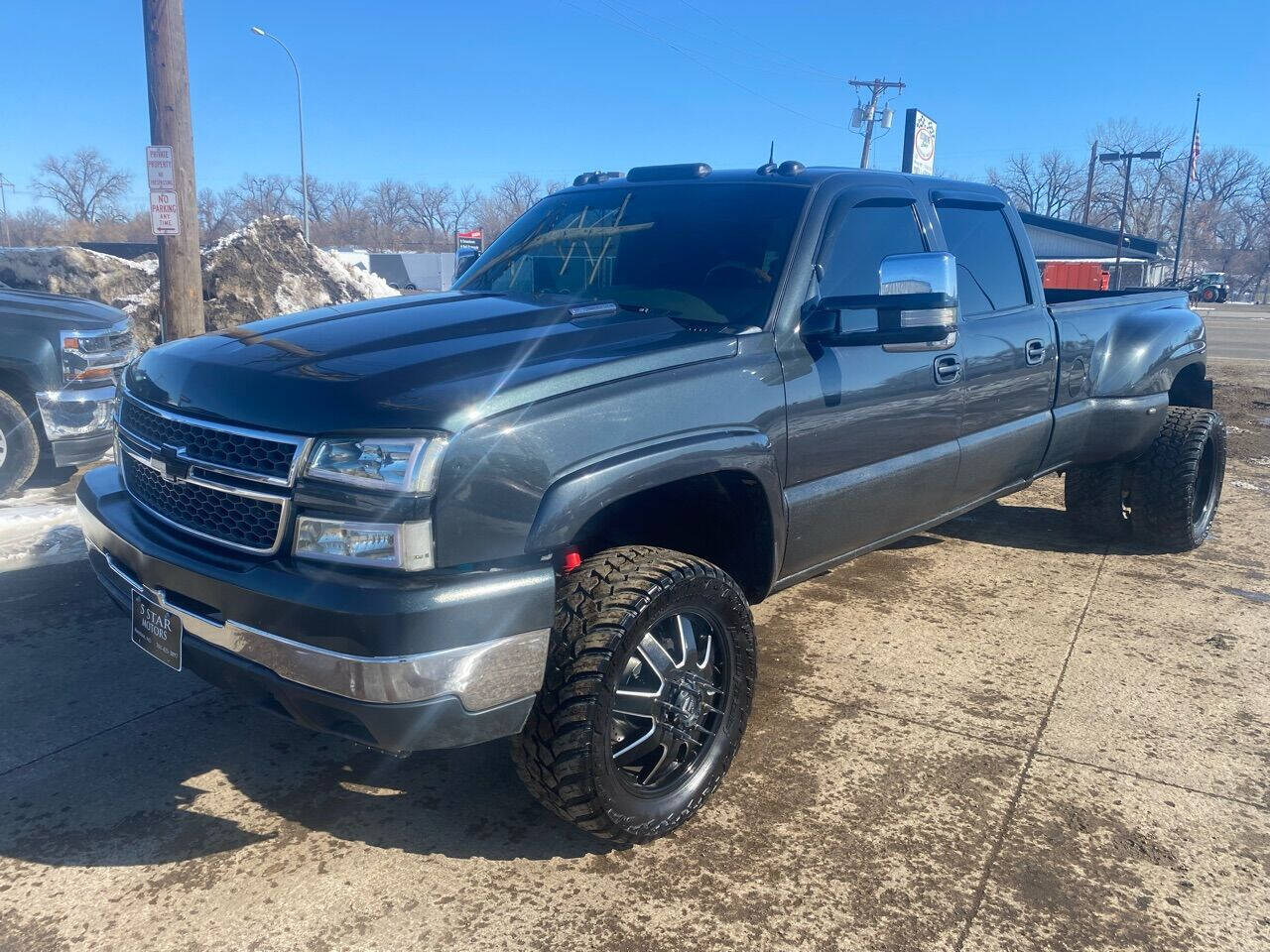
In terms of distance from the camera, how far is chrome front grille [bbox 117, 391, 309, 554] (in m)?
2.37

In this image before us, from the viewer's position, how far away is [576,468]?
8.01 ft

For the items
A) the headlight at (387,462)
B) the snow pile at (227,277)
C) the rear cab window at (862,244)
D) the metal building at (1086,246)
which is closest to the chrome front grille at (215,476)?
the headlight at (387,462)

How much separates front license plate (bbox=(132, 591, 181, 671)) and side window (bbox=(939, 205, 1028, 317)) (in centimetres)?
322

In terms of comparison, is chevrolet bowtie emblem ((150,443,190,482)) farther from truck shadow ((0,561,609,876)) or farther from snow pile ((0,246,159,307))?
snow pile ((0,246,159,307))

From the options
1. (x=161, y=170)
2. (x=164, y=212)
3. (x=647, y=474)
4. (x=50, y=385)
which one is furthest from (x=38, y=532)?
(x=647, y=474)

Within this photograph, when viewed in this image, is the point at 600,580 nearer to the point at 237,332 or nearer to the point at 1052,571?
the point at 237,332

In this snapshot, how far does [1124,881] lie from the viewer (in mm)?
2627

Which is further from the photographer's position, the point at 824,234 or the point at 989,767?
the point at 824,234

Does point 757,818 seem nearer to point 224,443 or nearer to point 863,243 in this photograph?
point 224,443

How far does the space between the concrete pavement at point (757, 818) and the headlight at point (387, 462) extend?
1111 millimetres

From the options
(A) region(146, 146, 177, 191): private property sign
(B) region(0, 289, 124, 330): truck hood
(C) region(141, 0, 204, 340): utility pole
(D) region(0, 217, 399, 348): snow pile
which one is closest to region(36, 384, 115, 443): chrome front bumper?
(B) region(0, 289, 124, 330): truck hood

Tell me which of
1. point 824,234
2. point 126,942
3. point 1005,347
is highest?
point 824,234

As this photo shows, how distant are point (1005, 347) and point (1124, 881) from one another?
233cm

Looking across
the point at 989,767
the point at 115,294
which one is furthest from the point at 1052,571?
the point at 115,294
